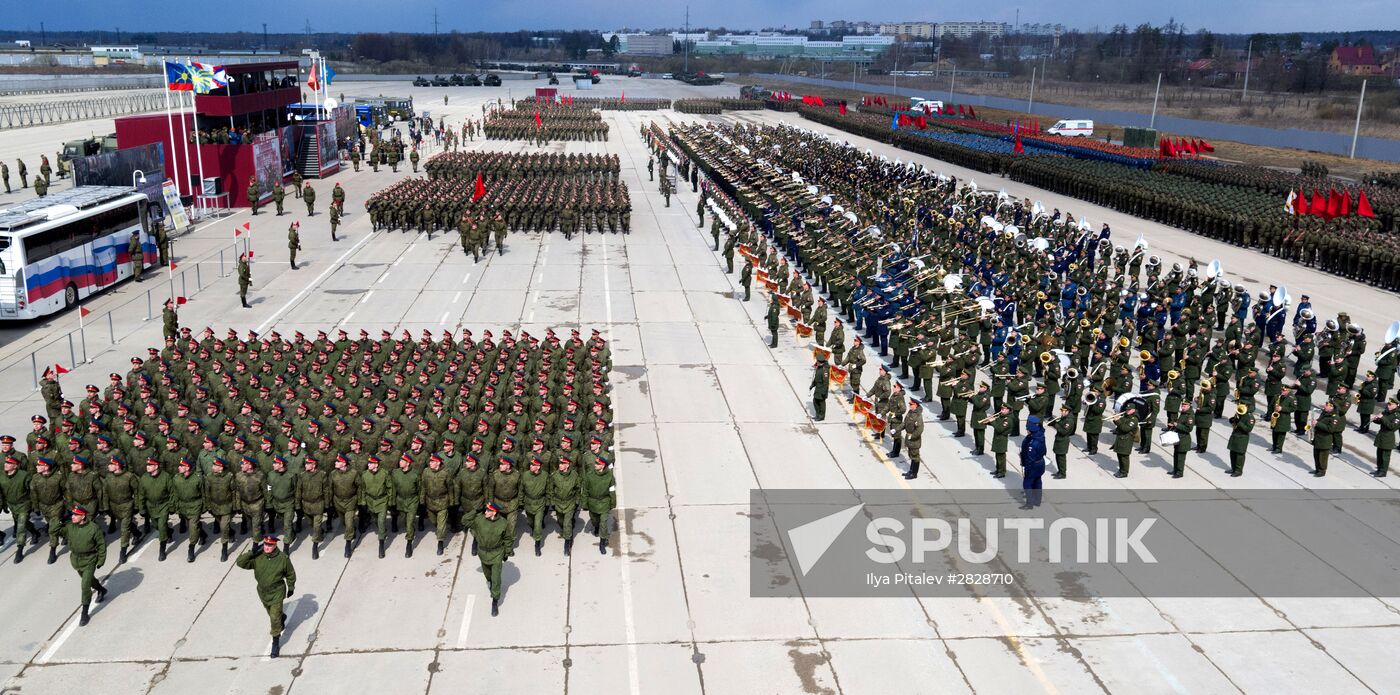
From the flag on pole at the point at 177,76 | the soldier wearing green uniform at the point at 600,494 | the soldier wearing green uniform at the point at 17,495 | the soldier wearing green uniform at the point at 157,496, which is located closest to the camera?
the soldier wearing green uniform at the point at 17,495

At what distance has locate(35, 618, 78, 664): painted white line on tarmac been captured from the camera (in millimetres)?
10516

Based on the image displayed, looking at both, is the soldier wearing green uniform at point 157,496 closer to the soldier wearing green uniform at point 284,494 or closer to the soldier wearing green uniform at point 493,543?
the soldier wearing green uniform at point 284,494

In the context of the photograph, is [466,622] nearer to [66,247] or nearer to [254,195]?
[66,247]

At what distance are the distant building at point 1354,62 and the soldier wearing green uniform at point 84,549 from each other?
5700 inches

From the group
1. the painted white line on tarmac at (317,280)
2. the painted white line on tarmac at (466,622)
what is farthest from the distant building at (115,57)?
the painted white line on tarmac at (466,622)

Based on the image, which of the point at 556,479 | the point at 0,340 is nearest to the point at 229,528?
the point at 556,479

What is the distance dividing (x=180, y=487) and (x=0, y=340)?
13.6 metres

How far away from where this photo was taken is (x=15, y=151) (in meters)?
53.8

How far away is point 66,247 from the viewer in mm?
24625

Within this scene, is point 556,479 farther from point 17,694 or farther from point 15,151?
point 15,151

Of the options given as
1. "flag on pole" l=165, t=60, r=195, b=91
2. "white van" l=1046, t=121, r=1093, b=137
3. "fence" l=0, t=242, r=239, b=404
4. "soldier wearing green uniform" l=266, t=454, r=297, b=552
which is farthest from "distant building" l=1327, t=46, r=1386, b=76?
"soldier wearing green uniform" l=266, t=454, r=297, b=552

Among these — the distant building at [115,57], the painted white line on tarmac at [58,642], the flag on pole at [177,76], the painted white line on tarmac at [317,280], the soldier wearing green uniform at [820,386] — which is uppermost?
the distant building at [115,57]

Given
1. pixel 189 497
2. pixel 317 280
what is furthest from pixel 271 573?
pixel 317 280

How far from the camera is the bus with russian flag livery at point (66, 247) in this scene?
2270cm
